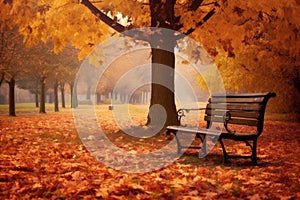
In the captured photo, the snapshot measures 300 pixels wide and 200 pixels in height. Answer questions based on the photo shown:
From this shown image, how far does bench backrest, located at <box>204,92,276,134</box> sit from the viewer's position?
5969 millimetres

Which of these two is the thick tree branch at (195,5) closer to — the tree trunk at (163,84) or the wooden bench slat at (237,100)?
the tree trunk at (163,84)

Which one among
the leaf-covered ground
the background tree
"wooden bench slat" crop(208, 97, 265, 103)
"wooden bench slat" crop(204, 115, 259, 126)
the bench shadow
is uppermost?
the background tree

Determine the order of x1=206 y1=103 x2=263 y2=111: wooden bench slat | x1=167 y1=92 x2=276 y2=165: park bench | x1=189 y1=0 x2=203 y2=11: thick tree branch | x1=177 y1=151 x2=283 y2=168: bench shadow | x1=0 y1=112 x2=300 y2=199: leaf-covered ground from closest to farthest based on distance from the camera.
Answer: x1=0 y1=112 x2=300 y2=199: leaf-covered ground, x1=167 y1=92 x2=276 y2=165: park bench, x1=206 y1=103 x2=263 y2=111: wooden bench slat, x1=177 y1=151 x2=283 y2=168: bench shadow, x1=189 y1=0 x2=203 y2=11: thick tree branch

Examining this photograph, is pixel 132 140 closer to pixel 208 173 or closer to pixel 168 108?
pixel 168 108

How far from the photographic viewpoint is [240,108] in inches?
257

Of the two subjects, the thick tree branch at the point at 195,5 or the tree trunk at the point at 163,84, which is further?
the tree trunk at the point at 163,84

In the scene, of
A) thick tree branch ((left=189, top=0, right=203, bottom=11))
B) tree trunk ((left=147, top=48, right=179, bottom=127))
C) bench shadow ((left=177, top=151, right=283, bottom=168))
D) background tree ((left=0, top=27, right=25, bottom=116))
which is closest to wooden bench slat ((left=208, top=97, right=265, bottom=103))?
bench shadow ((left=177, top=151, right=283, bottom=168))

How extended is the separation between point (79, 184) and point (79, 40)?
8216 mm

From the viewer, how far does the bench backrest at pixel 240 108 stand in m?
5.97

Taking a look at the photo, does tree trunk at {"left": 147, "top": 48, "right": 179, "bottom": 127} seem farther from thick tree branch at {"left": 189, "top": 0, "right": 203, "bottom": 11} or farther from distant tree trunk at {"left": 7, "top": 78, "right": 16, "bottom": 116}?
distant tree trunk at {"left": 7, "top": 78, "right": 16, "bottom": 116}

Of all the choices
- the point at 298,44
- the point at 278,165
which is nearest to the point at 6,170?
the point at 278,165

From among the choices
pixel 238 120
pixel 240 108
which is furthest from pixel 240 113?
pixel 238 120

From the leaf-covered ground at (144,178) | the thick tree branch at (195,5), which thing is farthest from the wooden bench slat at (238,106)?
the thick tree branch at (195,5)

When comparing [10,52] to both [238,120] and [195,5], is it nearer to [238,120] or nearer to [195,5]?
[195,5]
